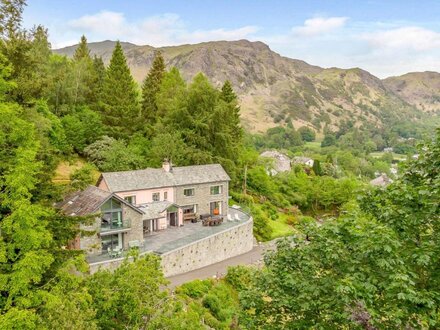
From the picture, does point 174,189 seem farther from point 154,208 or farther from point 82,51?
point 82,51

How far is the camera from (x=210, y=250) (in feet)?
105

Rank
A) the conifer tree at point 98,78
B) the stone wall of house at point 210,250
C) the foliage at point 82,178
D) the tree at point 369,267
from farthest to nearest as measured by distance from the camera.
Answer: the conifer tree at point 98,78 < the stone wall of house at point 210,250 < the foliage at point 82,178 < the tree at point 369,267

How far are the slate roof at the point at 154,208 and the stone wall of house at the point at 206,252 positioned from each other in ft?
16.6

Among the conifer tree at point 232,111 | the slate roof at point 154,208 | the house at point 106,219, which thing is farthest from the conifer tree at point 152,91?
the house at point 106,219

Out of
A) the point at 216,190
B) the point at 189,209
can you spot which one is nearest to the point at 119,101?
the point at 216,190

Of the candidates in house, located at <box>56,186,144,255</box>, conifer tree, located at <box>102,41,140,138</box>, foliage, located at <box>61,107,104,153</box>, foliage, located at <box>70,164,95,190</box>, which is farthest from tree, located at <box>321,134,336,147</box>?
house, located at <box>56,186,144,255</box>

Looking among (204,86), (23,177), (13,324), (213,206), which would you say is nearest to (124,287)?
(13,324)

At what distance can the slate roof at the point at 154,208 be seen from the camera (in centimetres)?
3312

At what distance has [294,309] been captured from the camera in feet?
33.9

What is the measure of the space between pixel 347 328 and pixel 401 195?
146 inches

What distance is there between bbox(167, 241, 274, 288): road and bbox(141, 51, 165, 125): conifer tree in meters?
23.2

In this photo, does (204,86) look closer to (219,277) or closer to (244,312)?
(219,277)

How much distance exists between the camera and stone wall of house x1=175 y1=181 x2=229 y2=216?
3663 cm

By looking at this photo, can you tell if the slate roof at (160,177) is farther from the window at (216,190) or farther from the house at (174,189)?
the window at (216,190)
